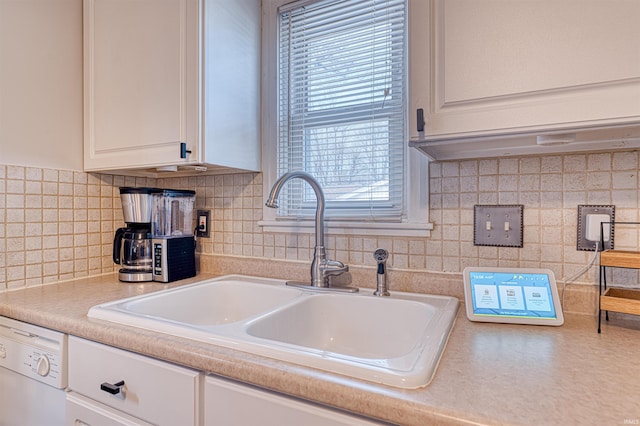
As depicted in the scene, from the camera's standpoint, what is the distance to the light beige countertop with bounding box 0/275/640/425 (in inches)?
20.8

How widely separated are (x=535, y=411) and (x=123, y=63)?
1.61 metres

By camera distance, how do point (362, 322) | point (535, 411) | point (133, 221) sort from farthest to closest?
point (133, 221), point (362, 322), point (535, 411)

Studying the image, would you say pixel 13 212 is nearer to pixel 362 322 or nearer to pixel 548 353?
pixel 362 322

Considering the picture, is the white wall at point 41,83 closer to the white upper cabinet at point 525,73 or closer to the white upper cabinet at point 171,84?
the white upper cabinet at point 171,84

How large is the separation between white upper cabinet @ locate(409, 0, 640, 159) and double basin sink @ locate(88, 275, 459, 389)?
0.48m

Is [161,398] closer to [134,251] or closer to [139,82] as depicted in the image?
[134,251]

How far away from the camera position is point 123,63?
1380mm

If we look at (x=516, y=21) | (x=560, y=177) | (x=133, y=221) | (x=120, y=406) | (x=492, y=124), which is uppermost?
(x=516, y=21)

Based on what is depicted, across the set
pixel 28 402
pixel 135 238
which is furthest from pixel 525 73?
pixel 28 402

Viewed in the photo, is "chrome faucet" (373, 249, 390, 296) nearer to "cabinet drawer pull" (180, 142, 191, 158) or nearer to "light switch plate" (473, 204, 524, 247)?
"light switch plate" (473, 204, 524, 247)

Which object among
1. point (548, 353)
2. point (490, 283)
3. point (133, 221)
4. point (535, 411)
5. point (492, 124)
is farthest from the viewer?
point (133, 221)

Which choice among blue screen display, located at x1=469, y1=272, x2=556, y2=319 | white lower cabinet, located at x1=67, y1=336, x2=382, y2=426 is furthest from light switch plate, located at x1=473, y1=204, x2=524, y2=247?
white lower cabinet, located at x1=67, y1=336, x2=382, y2=426

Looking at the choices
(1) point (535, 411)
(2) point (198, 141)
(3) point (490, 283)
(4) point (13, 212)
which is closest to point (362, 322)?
(3) point (490, 283)

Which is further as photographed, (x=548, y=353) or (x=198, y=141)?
(x=198, y=141)
